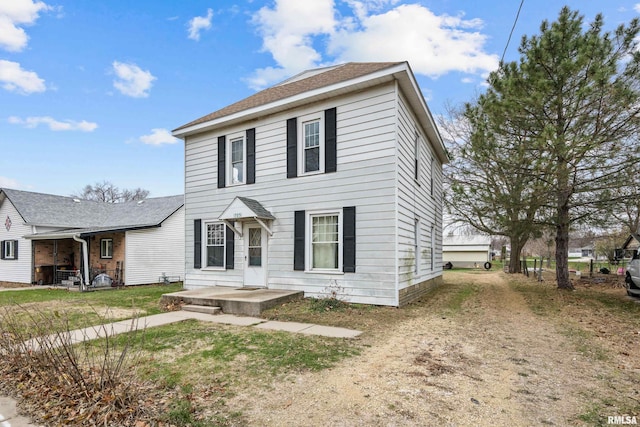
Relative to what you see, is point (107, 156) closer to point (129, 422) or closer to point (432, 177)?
point (432, 177)

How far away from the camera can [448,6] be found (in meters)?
10.3

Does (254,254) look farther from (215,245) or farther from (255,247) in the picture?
(215,245)

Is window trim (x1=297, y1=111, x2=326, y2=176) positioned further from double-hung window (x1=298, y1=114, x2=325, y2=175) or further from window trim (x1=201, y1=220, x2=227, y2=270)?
window trim (x1=201, y1=220, x2=227, y2=270)

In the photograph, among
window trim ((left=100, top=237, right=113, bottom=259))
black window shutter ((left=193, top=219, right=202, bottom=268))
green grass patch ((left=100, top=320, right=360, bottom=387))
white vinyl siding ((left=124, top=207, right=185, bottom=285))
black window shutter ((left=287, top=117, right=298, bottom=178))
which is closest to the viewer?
green grass patch ((left=100, top=320, right=360, bottom=387))

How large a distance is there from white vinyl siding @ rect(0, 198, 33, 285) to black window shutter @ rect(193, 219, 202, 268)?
13.2m

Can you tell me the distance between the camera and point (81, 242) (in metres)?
16.4

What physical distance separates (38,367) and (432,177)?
12668 millimetres

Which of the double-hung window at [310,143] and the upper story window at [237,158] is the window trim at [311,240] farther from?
the upper story window at [237,158]

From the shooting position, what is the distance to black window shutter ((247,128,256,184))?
34.5 ft

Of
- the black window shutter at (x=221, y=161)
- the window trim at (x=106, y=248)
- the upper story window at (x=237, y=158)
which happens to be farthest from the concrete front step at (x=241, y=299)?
the window trim at (x=106, y=248)

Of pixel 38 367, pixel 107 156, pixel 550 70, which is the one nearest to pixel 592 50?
pixel 550 70

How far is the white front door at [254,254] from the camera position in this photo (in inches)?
399

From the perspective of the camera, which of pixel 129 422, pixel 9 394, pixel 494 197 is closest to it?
pixel 129 422

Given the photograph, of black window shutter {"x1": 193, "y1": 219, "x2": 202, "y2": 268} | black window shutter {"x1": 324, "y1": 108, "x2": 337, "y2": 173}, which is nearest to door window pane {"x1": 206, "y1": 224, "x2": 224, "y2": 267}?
black window shutter {"x1": 193, "y1": 219, "x2": 202, "y2": 268}
